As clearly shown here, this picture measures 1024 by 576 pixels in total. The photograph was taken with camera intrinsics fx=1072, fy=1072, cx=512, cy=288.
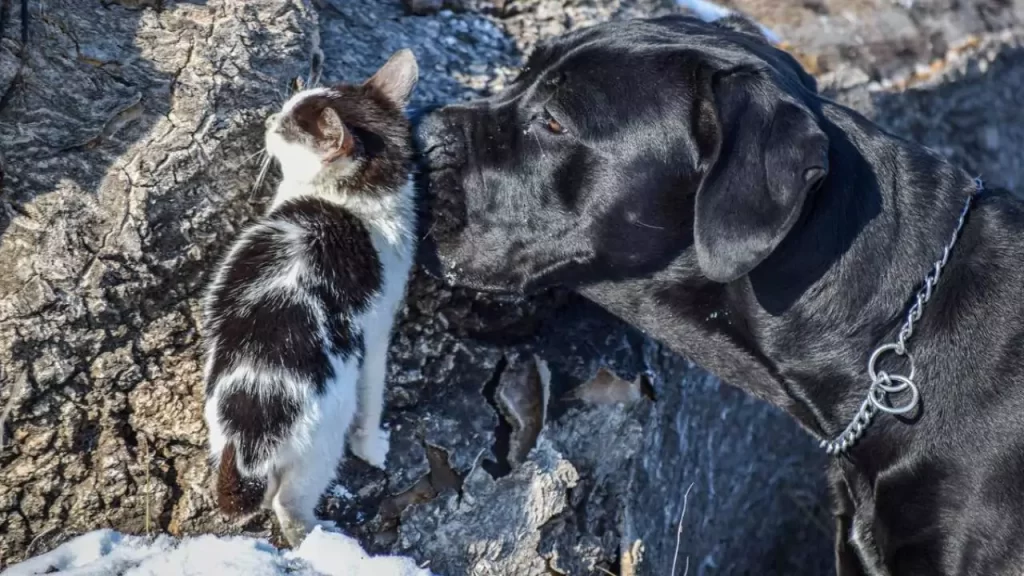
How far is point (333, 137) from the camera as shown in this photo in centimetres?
274

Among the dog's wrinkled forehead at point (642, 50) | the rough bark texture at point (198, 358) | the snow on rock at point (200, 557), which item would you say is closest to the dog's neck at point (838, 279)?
the dog's wrinkled forehead at point (642, 50)

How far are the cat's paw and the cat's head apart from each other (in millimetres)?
662

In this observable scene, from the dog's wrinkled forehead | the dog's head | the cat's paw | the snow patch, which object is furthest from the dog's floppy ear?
the snow patch

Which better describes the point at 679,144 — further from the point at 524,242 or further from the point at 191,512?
the point at 191,512

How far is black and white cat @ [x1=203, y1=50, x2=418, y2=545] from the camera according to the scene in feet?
8.11

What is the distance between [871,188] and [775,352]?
1.52 feet

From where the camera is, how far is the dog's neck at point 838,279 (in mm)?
2523

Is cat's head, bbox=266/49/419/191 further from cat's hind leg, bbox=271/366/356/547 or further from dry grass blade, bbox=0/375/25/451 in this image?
dry grass blade, bbox=0/375/25/451

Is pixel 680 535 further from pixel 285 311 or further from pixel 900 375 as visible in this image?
pixel 285 311

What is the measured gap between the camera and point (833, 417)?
8.84 feet

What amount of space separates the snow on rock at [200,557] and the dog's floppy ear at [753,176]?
114cm

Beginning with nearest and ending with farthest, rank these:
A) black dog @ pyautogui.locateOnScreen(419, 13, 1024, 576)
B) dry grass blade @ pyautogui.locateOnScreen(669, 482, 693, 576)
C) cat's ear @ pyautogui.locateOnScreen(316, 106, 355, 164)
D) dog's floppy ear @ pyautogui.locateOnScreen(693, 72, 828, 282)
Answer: dog's floppy ear @ pyautogui.locateOnScreen(693, 72, 828, 282), black dog @ pyautogui.locateOnScreen(419, 13, 1024, 576), cat's ear @ pyautogui.locateOnScreen(316, 106, 355, 164), dry grass blade @ pyautogui.locateOnScreen(669, 482, 693, 576)

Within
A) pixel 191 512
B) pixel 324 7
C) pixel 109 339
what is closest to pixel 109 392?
pixel 109 339

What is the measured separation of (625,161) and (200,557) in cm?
143
